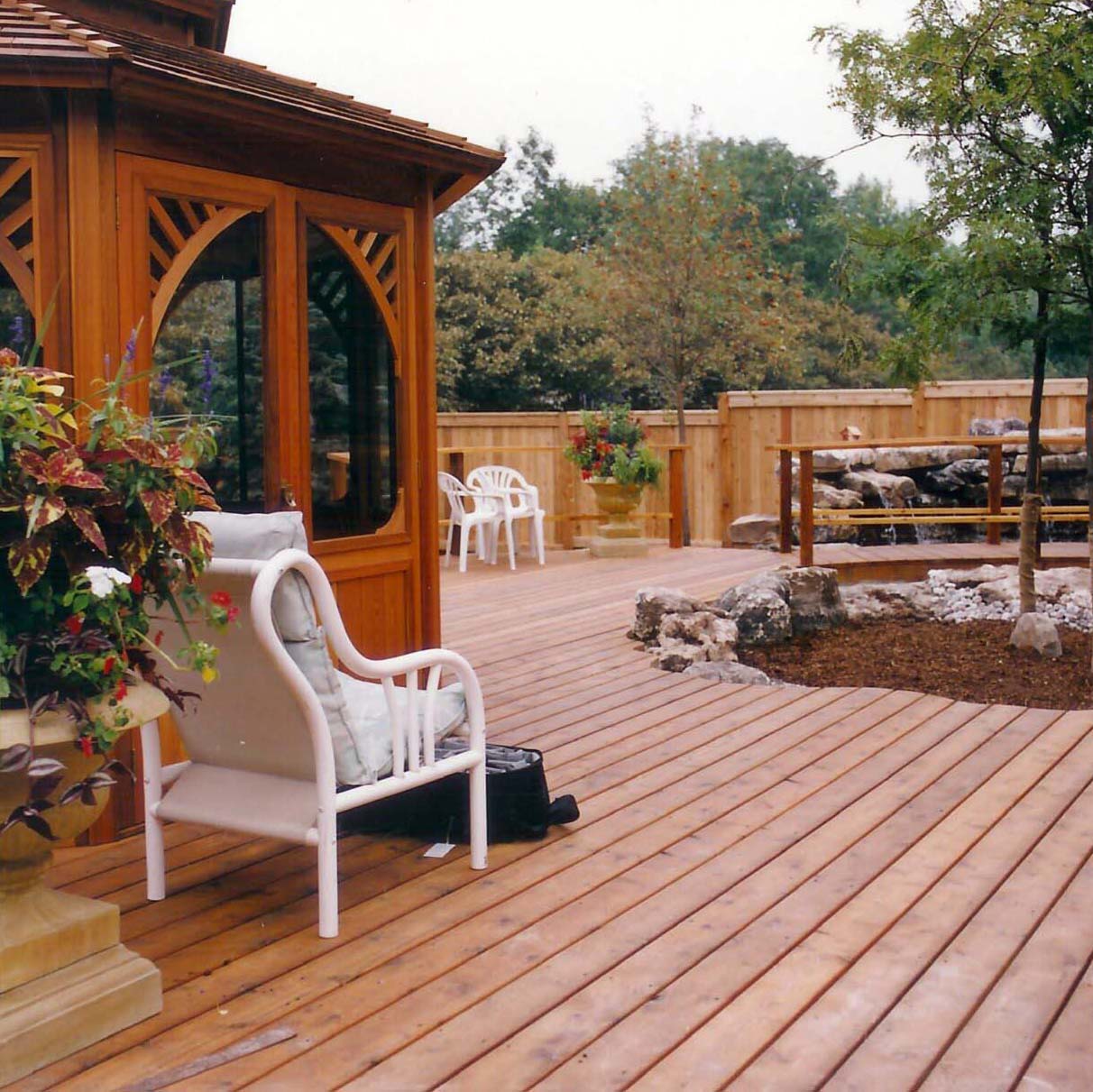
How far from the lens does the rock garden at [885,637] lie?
612 cm

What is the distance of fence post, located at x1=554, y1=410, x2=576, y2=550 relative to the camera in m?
12.5

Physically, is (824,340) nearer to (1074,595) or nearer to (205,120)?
(1074,595)

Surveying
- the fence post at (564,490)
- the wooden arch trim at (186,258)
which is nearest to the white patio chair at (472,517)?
the fence post at (564,490)

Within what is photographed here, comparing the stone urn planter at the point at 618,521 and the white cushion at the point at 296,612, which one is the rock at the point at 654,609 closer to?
the white cushion at the point at 296,612

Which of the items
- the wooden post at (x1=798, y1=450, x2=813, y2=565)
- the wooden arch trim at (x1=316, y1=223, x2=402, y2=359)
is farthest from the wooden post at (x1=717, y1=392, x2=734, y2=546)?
the wooden arch trim at (x1=316, y1=223, x2=402, y2=359)

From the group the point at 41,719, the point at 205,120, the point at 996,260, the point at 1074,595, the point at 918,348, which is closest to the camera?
the point at 41,719

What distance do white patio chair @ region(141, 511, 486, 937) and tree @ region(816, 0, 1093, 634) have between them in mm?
4129

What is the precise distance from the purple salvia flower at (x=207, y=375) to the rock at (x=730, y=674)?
2752 mm

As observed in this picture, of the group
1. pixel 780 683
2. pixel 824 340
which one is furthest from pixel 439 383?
pixel 780 683

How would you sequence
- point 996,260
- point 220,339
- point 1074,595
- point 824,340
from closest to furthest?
point 220,339 → point 996,260 → point 1074,595 → point 824,340

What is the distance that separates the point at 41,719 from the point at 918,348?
5.26 meters

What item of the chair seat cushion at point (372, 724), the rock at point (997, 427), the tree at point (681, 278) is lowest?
Answer: the chair seat cushion at point (372, 724)

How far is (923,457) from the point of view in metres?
12.1

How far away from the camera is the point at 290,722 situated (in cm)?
297
